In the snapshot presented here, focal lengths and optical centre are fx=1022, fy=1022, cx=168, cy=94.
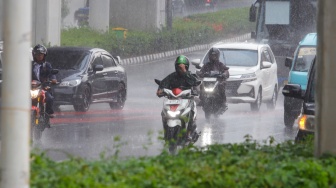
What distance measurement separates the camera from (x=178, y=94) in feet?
46.3

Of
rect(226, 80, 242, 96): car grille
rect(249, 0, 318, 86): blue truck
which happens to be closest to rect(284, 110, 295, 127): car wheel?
rect(226, 80, 242, 96): car grille

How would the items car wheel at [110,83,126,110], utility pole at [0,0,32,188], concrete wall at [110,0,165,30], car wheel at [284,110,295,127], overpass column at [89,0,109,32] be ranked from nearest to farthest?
utility pole at [0,0,32,188] → car wheel at [284,110,295,127] → car wheel at [110,83,126,110] → overpass column at [89,0,109,32] → concrete wall at [110,0,165,30]

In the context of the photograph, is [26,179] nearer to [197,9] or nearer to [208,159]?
[208,159]

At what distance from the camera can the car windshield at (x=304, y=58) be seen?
21.9 metres

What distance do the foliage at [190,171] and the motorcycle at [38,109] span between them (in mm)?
8228

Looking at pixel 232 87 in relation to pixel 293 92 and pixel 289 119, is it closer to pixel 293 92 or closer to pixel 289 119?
pixel 289 119

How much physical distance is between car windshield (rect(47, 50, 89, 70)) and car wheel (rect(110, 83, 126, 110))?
4.94ft

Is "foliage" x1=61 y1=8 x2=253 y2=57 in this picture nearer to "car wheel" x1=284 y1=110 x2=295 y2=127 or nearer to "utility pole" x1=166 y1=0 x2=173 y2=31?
"utility pole" x1=166 y1=0 x2=173 y2=31

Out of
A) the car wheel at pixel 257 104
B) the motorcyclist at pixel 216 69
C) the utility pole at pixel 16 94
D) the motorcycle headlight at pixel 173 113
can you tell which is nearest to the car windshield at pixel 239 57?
the car wheel at pixel 257 104

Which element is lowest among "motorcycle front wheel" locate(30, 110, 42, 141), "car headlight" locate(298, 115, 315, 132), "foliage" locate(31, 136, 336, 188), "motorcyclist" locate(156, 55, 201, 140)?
"motorcycle front wheel" locate(30, 110, 42, 141)

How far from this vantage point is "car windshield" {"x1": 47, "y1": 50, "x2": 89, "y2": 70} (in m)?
22.5

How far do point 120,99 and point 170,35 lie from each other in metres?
21.1

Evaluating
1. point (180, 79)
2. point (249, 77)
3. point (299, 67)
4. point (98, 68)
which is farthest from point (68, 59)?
point (180, 79)

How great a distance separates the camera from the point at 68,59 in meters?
22.8
